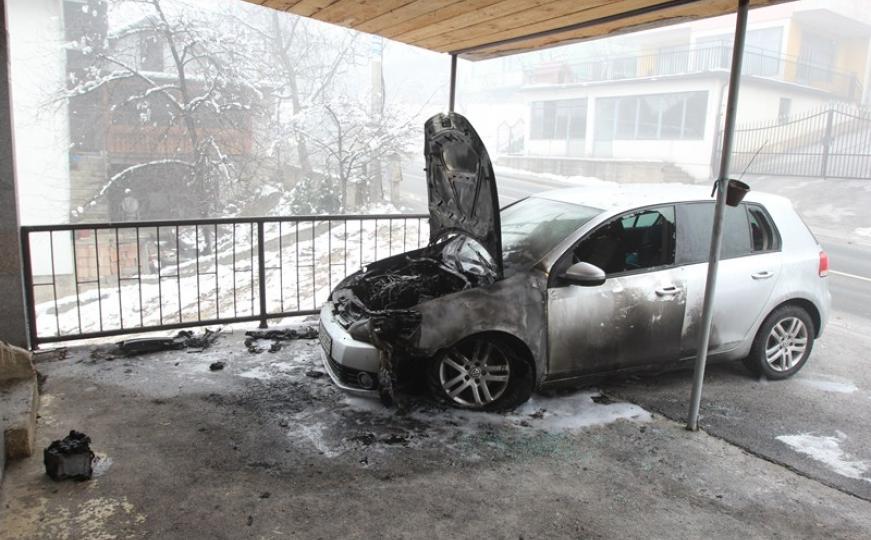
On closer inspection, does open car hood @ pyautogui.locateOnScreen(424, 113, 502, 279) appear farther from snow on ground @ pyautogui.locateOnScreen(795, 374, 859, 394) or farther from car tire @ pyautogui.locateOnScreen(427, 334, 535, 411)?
snow on ground @ pyautogui.locateOnScreen(795, 374, 859, 394)

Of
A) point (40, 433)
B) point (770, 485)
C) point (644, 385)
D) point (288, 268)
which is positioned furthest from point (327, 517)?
point (288, 268)

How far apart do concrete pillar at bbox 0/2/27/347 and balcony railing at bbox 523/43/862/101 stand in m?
26.1

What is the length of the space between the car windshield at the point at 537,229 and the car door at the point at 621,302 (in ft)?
0.64

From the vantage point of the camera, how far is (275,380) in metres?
5.16

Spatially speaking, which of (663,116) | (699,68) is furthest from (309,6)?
(699,68)

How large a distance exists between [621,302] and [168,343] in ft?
14.2

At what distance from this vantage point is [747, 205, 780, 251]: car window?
17.0 ft

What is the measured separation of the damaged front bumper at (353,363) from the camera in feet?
14.1

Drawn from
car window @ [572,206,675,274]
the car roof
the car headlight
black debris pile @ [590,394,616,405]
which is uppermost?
the car roof

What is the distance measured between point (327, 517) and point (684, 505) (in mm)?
2010

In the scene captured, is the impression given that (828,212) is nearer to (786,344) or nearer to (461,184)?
(786,344)

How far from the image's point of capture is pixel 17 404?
3998mm

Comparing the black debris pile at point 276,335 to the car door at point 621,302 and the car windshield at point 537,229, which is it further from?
the car door at point 621,302

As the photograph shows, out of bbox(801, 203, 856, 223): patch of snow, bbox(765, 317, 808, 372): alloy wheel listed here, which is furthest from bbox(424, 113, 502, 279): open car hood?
bbox(801, 203, 856, 223): patch of snow
